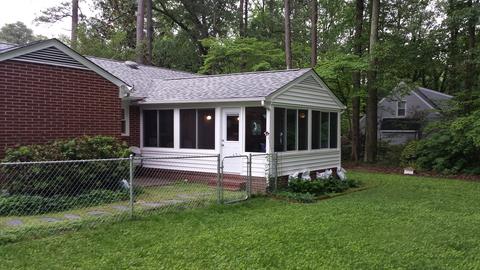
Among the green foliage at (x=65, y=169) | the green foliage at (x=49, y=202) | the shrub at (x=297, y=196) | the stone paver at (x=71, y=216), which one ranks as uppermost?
the green foliage at (x=65, y=169)

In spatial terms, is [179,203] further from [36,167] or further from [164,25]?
[164,25]

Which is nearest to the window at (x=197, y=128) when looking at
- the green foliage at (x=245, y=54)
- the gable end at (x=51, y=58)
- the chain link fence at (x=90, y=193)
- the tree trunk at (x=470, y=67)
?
the chain link fence at (x=90, y=193)

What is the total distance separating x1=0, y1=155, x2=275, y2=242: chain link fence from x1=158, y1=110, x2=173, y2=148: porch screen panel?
1656 millimetres

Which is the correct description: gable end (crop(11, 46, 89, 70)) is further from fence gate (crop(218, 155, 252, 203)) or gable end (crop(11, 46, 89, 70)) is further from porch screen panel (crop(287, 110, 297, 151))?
porch screen panel (crop(287, 110, 297, 151))

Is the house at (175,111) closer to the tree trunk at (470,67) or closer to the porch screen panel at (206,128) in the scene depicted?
the porch screen panel at (206,128)

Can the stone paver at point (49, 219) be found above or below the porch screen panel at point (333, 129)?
below

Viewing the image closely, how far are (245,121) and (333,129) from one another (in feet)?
13.2

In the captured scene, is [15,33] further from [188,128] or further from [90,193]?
[90,193]

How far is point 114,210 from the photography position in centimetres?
764

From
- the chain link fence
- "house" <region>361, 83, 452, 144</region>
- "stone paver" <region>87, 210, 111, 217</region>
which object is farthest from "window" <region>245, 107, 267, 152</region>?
"house" <region>361, 83, 452, 144</region>

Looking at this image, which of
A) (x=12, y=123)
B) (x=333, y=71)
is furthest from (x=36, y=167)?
(x=333, y=71)

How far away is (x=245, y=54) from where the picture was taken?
22.1m

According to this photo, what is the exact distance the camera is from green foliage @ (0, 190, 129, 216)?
7.36 meters

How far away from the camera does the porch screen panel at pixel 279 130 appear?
424 inches
